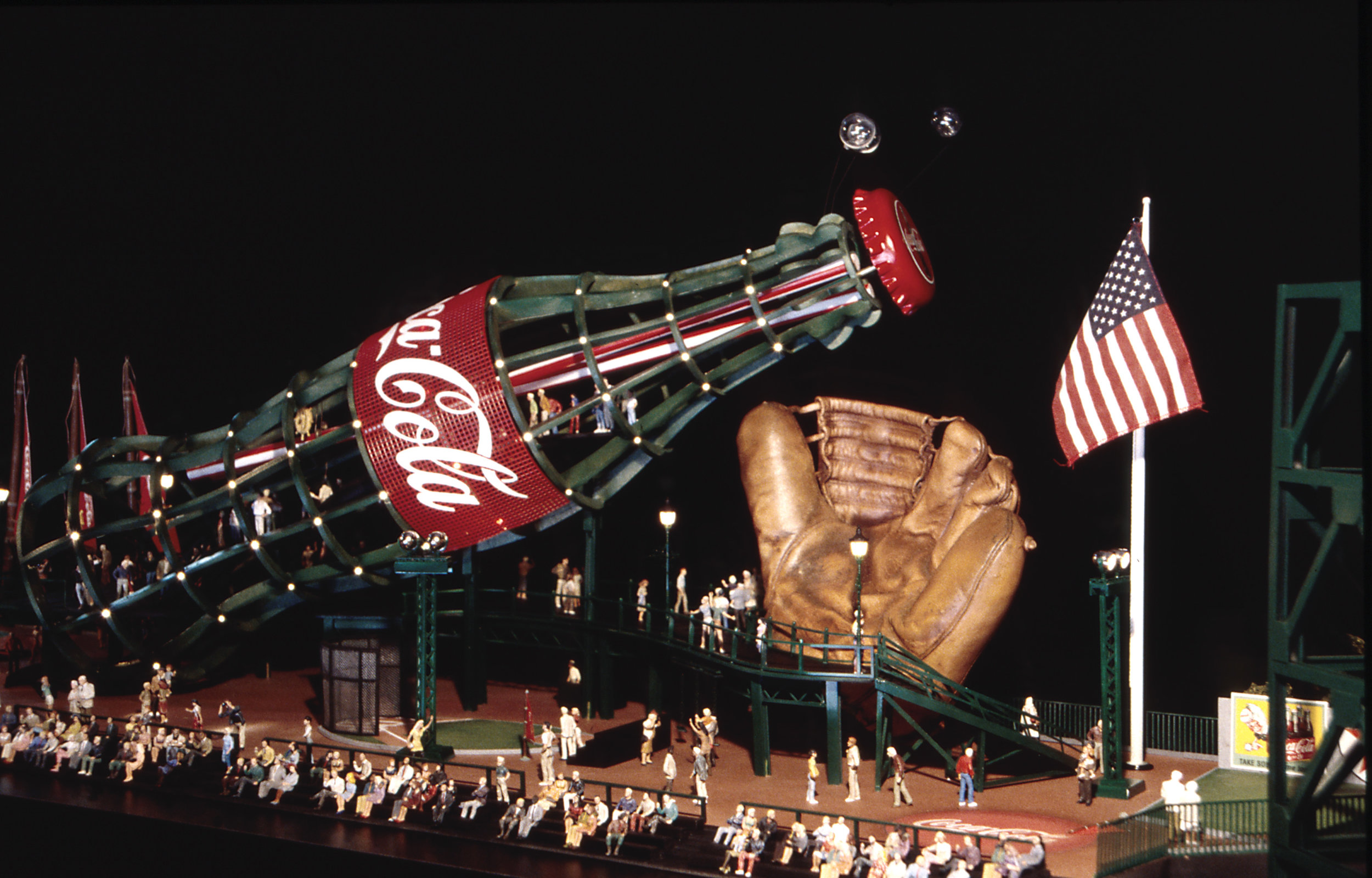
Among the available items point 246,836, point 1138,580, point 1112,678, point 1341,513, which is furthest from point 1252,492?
point 246,836

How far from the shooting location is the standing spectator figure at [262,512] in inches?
1163

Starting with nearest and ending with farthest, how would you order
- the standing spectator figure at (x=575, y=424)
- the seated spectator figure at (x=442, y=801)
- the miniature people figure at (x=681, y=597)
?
1. the seated spectator figure at (x=442, y=801)
2. the miniature people figure at (x=681, y=597)
3. the standing spectator figure at (x=575, y=424)

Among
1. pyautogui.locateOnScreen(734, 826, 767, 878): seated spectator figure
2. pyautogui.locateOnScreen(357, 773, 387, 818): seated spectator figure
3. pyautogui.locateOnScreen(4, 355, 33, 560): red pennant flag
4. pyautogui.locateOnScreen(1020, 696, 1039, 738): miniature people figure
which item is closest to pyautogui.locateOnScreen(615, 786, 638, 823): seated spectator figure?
pyautogui.locateOnScreen(734, 826, 767, 878): seated spectator figure

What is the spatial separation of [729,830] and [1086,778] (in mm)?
7076

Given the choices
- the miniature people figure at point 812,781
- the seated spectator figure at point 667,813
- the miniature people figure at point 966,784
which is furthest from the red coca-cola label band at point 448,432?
the miniature people figure at point 966,784

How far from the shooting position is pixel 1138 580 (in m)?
24.2

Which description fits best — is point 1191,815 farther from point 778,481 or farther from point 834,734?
point 778,481

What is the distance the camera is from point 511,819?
67.9ft

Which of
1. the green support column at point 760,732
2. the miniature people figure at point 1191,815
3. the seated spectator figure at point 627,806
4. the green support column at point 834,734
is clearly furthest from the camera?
the green support column at point 760,732

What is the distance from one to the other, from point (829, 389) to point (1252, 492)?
33.6ft

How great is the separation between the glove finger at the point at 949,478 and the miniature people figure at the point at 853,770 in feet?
18.0

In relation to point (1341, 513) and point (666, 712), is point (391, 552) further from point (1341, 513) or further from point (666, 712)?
point (1341, 513)

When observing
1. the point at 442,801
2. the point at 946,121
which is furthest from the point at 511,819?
the point at 946,121

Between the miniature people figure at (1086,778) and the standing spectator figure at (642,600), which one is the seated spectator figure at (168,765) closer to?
the standing spectator figure at (642,600)
